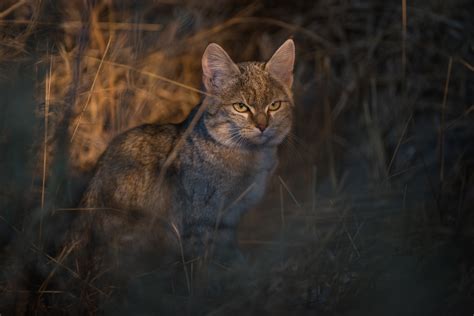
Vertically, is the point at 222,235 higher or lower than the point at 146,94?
lower

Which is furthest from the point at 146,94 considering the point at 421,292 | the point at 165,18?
the point at 421,292

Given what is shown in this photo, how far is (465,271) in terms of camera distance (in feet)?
12.3

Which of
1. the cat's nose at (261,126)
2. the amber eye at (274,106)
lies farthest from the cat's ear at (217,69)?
the cat's nose at (261,126)

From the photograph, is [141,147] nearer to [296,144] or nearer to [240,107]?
[240,107]

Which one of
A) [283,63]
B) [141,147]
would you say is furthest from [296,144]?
[141,147]

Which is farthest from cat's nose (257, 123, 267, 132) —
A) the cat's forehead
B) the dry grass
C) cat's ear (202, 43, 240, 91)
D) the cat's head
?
the dry grass

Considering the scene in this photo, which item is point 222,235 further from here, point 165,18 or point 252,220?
point 165,18

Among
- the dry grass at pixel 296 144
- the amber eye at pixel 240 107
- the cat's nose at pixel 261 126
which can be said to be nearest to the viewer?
the dry grass at pixel 296 144

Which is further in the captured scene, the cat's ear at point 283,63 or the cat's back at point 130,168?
the cat's ear at point 283,63

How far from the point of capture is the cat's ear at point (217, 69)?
14.2 feet

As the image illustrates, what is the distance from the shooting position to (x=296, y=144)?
611cm

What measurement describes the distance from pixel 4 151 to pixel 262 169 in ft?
5.88

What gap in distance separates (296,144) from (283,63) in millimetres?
1696

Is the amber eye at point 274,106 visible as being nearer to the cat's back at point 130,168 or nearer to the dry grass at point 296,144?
the dry grass at point 296,144
